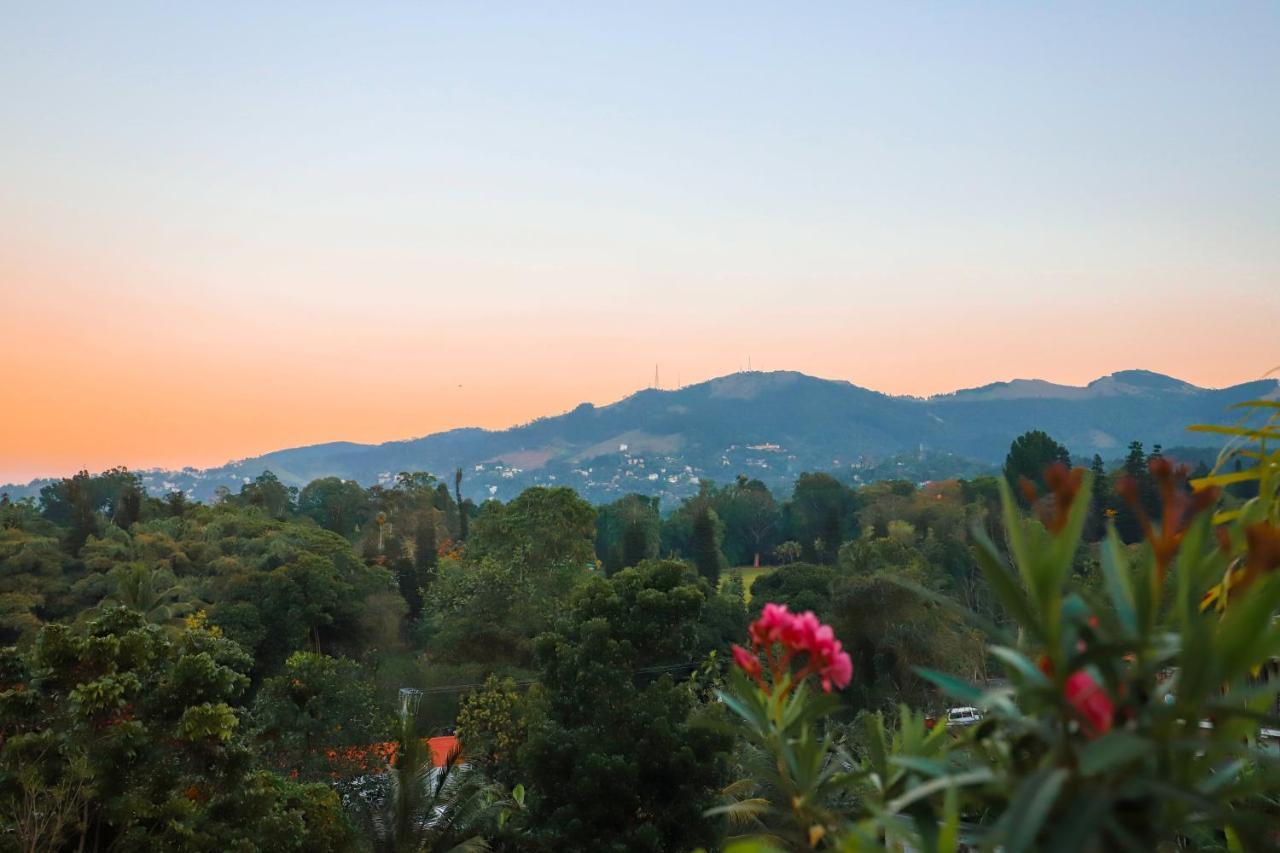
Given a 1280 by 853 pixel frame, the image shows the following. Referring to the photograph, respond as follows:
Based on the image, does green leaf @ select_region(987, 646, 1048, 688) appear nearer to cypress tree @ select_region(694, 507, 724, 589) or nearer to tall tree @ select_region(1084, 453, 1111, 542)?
cypress tree @ select_region(694, 507, 724, 589)

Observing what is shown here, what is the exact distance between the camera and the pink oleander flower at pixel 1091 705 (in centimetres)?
152

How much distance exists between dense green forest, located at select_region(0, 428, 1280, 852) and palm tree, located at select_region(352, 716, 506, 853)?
0.14 ft

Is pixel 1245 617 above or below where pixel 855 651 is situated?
above

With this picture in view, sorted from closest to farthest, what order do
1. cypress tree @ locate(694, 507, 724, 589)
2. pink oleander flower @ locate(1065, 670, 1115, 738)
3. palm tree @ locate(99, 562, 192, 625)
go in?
pink oleander flower @ locate(1065, 670, 1115, 738)
palm tree @ locate(99, 562, 192, 625)
cypress tree @ locate(694, 507, 724, 589)

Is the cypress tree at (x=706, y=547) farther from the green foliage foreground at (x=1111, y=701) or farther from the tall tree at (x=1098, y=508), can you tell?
the green foliage foreground at (x=1111, y=701)

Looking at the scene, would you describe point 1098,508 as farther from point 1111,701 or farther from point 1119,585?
point 1111,701

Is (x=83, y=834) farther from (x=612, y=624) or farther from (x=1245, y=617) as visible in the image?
(x=1245, y=617)

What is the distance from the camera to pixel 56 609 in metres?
33.1

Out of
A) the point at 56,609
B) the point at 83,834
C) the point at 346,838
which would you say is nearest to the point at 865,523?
the point at 56,609

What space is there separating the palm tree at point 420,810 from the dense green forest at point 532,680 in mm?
44

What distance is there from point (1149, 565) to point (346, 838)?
1366 cm

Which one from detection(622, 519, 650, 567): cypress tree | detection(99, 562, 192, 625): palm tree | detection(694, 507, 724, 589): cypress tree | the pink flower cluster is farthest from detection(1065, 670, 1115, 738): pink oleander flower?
detection(622, 519, 650, 567): cypress tree

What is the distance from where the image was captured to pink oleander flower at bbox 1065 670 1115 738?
1519 millimetres

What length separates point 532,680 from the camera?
25516 millimetres
